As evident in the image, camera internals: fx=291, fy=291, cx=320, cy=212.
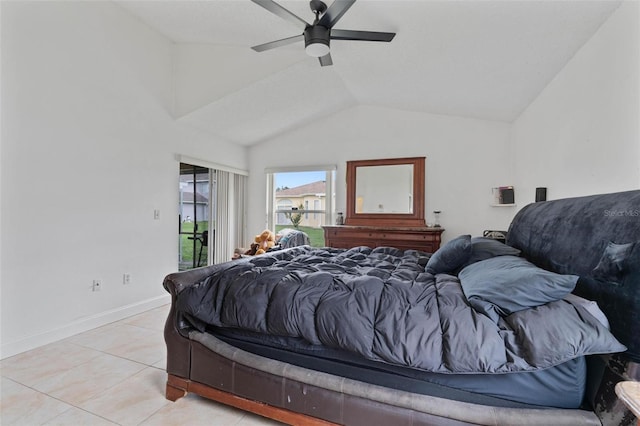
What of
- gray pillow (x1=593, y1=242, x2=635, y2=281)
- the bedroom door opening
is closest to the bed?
gray pillow (x1=593, y1=242, x2=635, y2=281)

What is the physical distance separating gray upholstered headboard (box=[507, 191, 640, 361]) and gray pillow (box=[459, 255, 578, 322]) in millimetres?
144

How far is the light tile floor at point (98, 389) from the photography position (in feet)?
5.38

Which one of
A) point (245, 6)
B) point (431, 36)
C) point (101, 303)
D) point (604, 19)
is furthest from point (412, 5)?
point (101, 303)

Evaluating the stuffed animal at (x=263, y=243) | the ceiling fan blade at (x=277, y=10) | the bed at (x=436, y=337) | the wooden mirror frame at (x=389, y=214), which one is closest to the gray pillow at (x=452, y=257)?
the bed at (x=436, y=337)

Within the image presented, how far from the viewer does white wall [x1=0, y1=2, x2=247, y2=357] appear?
2.39 meters

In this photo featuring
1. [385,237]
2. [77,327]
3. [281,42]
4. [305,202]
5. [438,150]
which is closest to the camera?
[281,42]

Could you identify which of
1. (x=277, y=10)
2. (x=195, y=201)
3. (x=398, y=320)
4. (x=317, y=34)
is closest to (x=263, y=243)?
(x=195, y=201)

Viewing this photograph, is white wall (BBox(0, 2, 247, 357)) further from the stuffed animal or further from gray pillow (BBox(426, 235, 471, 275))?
gray pillow (BBox(426, 235, 471, 275))

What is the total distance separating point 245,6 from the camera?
2.60 metres

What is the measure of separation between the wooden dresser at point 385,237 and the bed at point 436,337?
2.24 metres

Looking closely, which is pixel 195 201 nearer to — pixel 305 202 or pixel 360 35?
pixel 305 202

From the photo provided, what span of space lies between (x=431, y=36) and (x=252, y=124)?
2.96m

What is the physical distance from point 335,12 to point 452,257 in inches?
73.6

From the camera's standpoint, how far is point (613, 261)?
3.67ft
